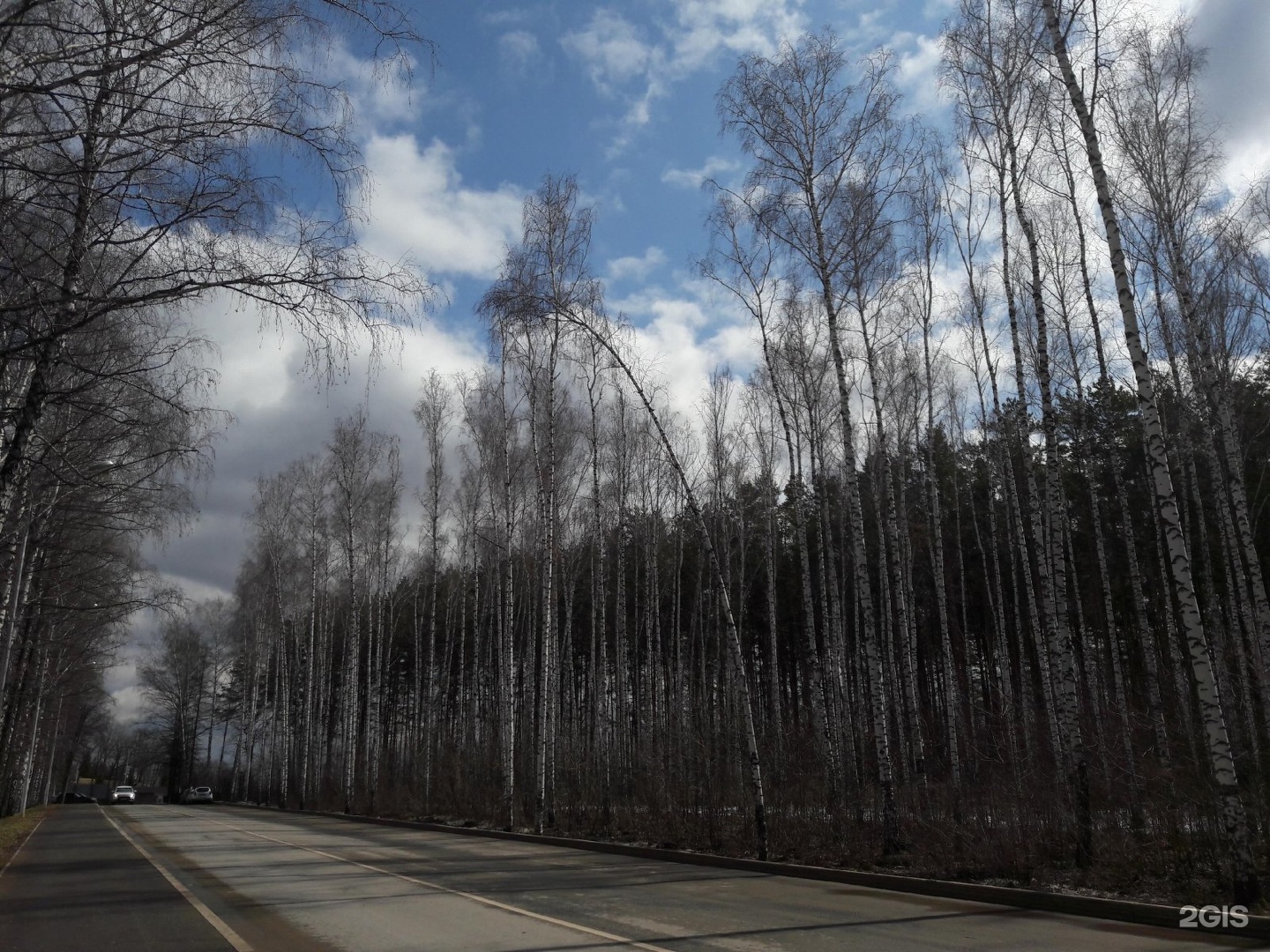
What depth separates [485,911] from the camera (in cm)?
870

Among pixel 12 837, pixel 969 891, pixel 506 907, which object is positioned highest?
pixel 506 907

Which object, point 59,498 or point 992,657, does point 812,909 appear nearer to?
point 59,498

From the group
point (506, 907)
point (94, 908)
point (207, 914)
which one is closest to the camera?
point (207, 914)

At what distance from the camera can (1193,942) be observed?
704 centimetres

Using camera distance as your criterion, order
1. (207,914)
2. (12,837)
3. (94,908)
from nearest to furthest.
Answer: (207,914)
(94,908)
(12,837)

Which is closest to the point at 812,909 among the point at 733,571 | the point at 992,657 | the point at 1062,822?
the point at 1062,822

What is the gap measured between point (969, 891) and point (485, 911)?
18.9 feet

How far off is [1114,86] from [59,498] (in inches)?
729

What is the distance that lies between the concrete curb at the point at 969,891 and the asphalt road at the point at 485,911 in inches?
12.6

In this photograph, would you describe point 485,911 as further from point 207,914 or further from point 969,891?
point 969,891

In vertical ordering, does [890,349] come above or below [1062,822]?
above

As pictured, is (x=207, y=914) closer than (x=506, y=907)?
Yes

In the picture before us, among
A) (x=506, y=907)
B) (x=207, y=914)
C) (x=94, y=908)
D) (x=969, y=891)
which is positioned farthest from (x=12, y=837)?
(x=969, y=891)

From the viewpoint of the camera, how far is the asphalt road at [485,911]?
7180 mm
